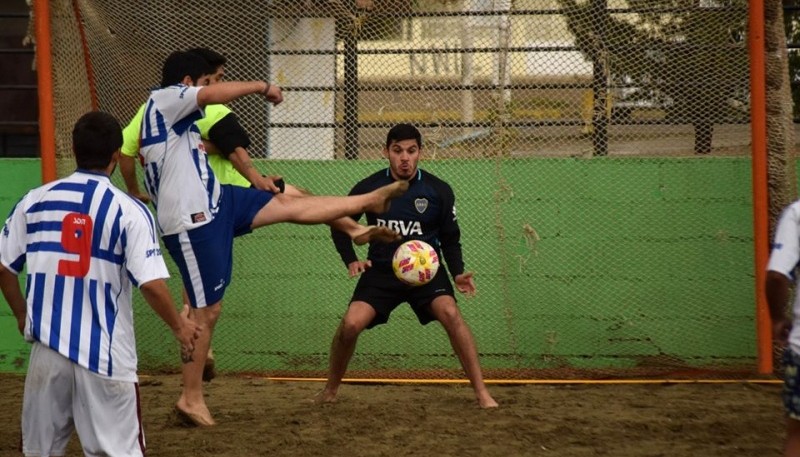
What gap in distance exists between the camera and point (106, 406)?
473 centimetres

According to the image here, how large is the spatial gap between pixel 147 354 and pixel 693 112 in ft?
15.6

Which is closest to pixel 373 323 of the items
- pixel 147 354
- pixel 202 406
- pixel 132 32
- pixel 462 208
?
pixel 202 406

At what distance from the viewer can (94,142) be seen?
482 centimetres

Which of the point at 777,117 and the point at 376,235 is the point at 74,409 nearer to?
the point at 376,235

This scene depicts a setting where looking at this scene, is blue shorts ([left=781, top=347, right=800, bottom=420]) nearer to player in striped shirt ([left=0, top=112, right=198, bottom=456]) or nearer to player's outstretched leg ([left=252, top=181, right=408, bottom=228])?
player in striped shirt ([left=0, top=112, right=198, bottom=456])

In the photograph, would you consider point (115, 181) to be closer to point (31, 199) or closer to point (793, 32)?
point (31, 199)

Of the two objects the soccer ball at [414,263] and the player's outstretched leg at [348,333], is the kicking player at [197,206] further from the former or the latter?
the player's outstretched leg at [348,333]

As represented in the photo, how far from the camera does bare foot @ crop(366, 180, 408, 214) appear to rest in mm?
7082

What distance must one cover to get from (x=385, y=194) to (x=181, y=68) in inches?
54.9

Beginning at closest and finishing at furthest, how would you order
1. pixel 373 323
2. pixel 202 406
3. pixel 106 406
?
pixel 106 406 < pixel 202 406 < pixel 373 323

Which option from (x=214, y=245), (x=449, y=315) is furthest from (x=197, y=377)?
(x=449, y=315)

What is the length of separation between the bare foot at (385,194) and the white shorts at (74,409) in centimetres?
257

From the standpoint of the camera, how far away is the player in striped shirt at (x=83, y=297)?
471cm

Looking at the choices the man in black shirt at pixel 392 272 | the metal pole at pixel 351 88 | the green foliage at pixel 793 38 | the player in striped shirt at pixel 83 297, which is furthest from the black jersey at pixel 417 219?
the green foliage at pixel 793 38
